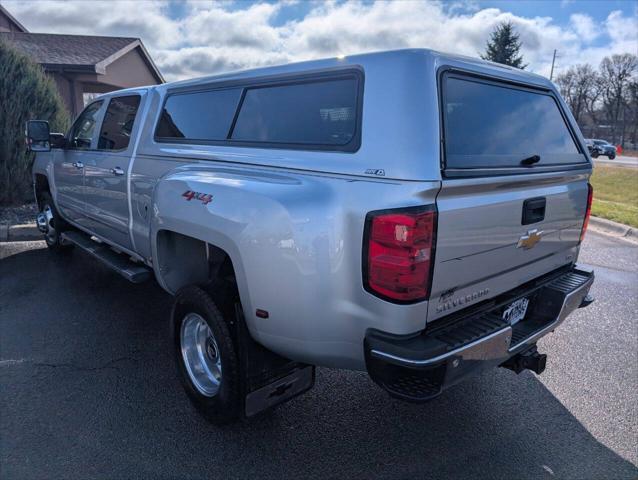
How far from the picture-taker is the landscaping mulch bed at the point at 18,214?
7.78 meters

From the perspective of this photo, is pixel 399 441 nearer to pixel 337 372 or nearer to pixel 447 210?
pixel 337 372

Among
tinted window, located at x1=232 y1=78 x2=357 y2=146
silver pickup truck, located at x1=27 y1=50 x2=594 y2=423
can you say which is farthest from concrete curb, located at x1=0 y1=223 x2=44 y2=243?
tinted window, located at x1=232 y1=78 x2=357 y2=146

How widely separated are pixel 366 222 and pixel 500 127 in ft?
3.98

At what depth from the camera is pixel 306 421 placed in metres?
3.00

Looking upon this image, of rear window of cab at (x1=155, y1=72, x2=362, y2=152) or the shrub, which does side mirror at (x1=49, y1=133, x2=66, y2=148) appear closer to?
rear window of cab at (x1=155, y1=72, x2=362, y2=152)

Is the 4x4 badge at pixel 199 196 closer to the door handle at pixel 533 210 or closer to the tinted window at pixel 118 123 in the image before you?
the tinted window at pixel 118 123

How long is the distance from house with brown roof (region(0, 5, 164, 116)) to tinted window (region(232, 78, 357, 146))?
43.8 feet

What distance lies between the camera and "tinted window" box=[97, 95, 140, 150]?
4144 millimetres

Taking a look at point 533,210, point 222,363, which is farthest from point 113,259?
point 533,210

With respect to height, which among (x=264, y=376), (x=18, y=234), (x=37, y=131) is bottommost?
(x=18, y=234)

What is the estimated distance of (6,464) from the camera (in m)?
2.53

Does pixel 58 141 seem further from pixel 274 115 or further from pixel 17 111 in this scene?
pixel 17 111

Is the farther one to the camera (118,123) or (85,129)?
(85,129)

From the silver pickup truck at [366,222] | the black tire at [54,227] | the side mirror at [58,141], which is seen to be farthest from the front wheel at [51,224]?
the silver pickup truck at [366,222]
